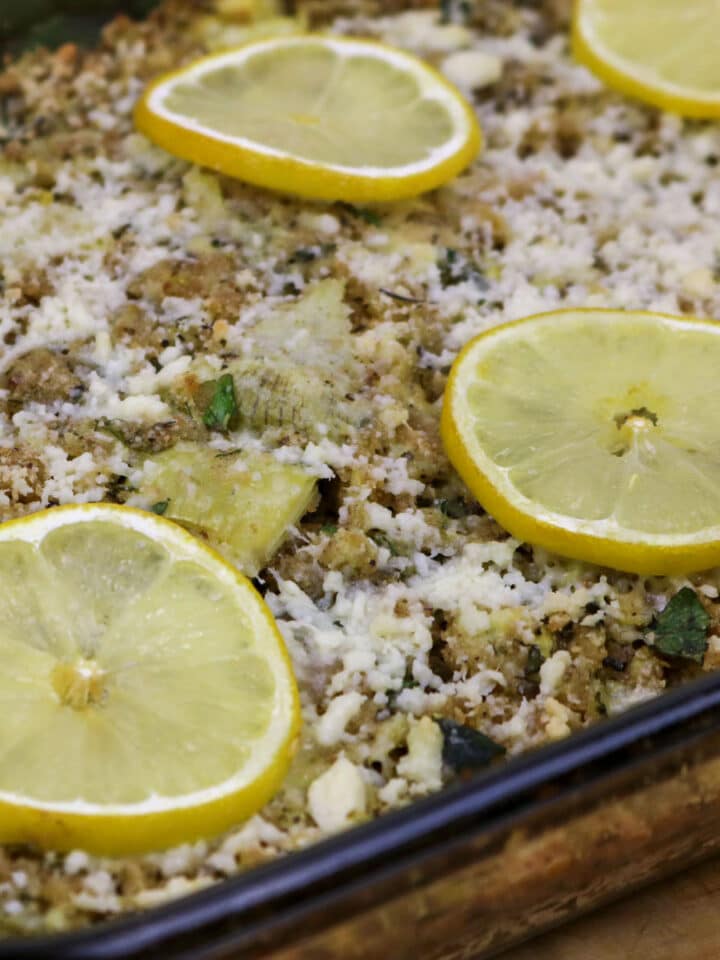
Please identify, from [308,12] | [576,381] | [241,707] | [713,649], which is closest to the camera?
[241,707]

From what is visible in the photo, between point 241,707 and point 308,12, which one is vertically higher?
point 308,12

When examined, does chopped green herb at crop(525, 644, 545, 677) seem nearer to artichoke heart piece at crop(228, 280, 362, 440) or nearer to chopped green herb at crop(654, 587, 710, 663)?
chopped green herb at crop(654, 587, 710, 663)

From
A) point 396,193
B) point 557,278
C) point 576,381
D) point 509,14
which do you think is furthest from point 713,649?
point 509,14

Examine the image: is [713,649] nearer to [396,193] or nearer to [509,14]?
[396,193]

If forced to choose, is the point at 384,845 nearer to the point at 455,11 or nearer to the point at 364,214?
the point at 364,214

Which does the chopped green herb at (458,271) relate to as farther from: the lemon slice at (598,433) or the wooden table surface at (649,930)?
the wooden table surface at (649,930)

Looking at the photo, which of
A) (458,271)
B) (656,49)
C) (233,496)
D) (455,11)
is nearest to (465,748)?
(233,496)

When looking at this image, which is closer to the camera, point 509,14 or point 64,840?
point 64,840
